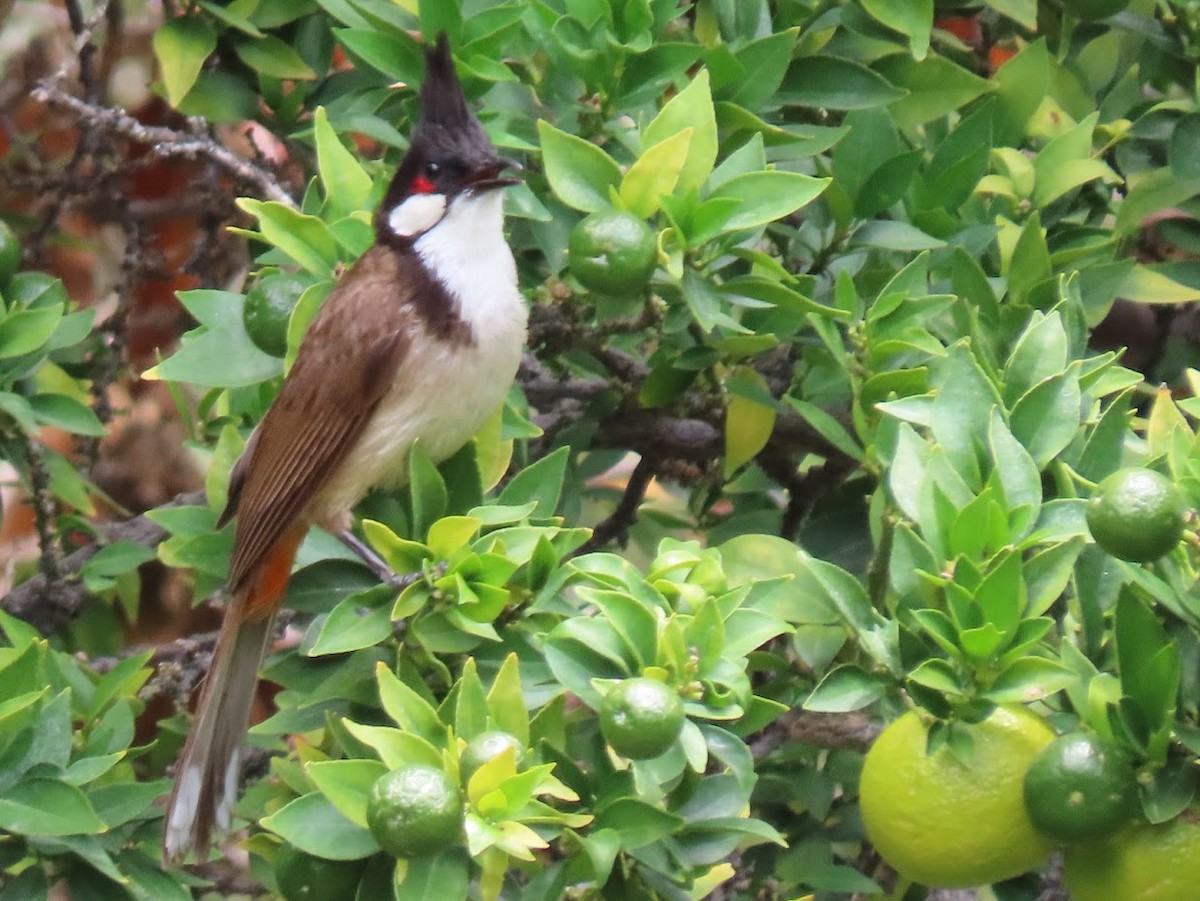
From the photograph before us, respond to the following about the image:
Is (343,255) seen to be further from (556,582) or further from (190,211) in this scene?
(190,211)

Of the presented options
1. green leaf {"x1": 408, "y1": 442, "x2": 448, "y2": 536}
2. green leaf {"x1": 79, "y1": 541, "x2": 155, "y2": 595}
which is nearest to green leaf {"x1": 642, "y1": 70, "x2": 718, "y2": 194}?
green leaf {"x1": 408, "y1": 442, "x2": 448, "y2": 536}

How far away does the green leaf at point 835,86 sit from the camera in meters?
1.73

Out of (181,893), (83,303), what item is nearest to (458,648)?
(181,893)

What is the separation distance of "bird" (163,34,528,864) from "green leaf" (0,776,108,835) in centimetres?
32

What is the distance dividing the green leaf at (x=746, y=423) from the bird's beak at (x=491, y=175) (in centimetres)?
36

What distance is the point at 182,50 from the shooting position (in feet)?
6.13

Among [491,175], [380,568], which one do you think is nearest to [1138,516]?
[380,568]

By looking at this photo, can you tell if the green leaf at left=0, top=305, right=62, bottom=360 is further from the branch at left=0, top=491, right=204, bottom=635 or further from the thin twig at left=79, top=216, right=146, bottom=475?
the thin twig at left=79, top=216, right=146, bottom=475

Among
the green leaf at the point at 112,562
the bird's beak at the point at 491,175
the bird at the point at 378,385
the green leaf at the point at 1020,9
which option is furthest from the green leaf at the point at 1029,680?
the green leaf at the point at 112,562

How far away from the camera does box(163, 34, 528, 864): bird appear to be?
1778 millimetres

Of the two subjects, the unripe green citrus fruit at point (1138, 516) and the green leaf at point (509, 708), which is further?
the green leaf at point (509, 708)

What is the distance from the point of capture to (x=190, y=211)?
270cm

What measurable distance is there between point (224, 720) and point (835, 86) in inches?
41.4

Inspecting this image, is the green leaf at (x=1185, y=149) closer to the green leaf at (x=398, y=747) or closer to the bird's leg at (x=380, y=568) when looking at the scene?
the bird's leg at (x=380, y=568)
